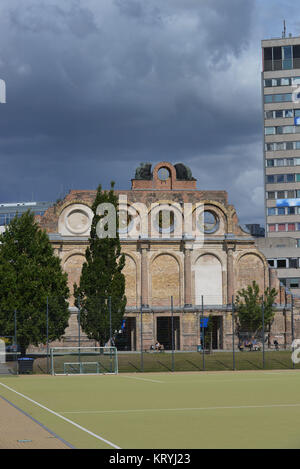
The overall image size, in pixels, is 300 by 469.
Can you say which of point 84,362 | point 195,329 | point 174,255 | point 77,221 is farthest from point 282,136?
point 84,362

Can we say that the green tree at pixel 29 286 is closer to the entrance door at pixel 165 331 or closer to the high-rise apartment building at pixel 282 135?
the entrance door at pixel 165 331

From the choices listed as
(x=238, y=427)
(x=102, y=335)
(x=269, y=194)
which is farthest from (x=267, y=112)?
(x=238, y=427)

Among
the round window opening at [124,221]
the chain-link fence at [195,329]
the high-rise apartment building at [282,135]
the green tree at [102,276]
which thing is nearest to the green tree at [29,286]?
the green tree at [102,276]

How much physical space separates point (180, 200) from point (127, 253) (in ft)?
27.0

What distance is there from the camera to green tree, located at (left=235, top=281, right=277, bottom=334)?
77.6 meters

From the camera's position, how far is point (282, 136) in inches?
5049

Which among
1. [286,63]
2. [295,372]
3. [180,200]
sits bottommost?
[295,372]

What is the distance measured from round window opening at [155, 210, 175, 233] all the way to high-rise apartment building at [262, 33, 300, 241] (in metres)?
49.2

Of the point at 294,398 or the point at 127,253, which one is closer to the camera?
the point at 294,398

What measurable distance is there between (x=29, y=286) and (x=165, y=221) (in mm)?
26190

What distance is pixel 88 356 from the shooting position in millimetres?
55250

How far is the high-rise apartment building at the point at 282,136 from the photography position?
128 m

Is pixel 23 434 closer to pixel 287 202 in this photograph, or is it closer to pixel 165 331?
pixel 165 331
